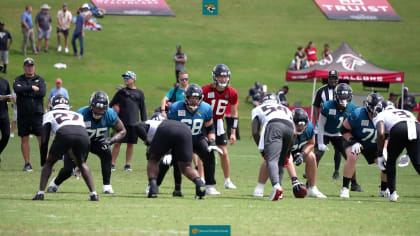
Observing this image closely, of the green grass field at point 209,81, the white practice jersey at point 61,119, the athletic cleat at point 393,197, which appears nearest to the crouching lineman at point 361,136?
the green grass field at point 209,81

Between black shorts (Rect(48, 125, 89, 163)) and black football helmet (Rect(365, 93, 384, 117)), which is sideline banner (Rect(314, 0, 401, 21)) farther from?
black shorts (Rect(48, 125, 89, 163))

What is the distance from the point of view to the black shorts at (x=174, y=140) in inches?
400

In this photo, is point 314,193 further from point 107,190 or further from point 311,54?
point 311,54

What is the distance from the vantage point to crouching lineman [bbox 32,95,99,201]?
9.73 m

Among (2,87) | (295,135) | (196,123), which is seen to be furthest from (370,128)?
(2,87)

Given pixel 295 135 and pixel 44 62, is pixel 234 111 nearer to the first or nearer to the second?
pixel 295 135

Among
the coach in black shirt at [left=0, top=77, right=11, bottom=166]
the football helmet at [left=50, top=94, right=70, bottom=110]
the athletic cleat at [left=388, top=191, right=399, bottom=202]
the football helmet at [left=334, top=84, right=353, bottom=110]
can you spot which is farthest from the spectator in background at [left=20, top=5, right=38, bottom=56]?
the athletic cleat at [left=388, top=191, right=399, bottom=202]

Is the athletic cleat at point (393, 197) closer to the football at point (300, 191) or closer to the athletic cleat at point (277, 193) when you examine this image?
the football at point (300, 191)

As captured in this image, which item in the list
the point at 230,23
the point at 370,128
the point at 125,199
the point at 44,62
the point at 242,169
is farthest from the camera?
the point at 230,23

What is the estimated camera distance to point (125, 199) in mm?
10125

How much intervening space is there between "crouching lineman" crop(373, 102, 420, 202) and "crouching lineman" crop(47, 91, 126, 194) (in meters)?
3.75

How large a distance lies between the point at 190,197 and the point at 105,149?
57.2 inches

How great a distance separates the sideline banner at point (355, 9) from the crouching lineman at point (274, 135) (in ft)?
110

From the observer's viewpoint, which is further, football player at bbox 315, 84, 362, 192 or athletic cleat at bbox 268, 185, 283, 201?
football player at bbox 315, 84, 362, 192
